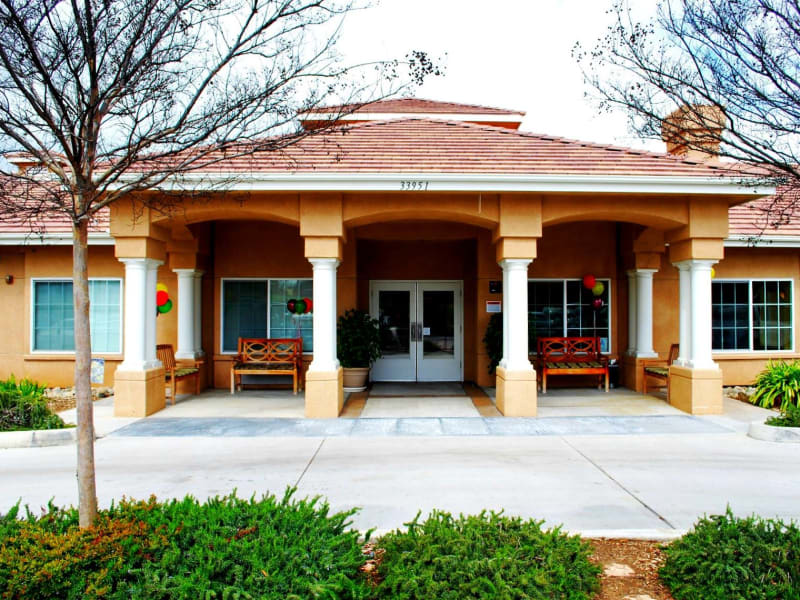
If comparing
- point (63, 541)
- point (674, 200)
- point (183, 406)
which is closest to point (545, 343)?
point (674, 200)

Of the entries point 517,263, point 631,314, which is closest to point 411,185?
point 517,263

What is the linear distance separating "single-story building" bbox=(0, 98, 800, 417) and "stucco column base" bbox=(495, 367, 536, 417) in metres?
0.03

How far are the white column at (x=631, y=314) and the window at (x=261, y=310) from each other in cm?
657

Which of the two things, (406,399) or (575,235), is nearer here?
(406,399)

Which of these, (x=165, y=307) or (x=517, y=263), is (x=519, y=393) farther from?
(x=165, y=307)

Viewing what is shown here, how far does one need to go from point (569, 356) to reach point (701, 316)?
2710mm

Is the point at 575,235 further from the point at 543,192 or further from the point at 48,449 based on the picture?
the point at 48,449

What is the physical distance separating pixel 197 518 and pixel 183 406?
22.4 feet

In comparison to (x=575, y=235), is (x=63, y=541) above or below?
below

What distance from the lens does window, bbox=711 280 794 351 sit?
1234cm

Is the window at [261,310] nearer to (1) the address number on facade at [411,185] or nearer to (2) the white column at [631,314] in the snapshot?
(1) the address number on facade at [411,185]

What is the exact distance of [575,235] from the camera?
1238 cm

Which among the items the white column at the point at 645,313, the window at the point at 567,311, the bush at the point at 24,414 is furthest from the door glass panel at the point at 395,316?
the bush at the point at 24,414

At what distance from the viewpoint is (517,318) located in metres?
9.24
